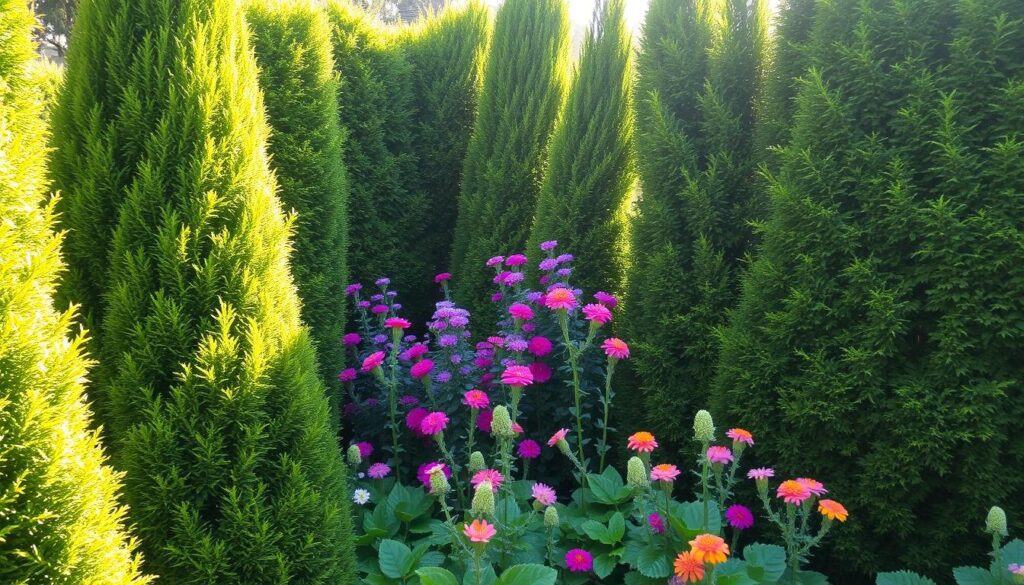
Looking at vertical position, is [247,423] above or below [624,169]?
below

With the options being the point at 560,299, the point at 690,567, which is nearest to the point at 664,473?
the point at 690,567

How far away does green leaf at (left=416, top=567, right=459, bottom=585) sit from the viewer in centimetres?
208

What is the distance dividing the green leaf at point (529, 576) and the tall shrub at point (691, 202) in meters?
1.52

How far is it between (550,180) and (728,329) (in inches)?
75.8

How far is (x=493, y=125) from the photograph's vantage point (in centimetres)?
529

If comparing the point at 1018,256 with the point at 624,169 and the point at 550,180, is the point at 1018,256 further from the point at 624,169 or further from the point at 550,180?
the point at 550,180

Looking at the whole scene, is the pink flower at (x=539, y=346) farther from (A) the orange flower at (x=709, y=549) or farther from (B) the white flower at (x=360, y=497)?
(A) the orange flower at (x=709, y=549)

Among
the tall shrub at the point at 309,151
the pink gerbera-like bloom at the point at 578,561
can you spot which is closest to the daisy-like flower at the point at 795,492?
the pink gerbera-like bloom at the point at 578,561

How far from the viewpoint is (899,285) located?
8.12ft

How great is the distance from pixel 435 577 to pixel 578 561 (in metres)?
0.67

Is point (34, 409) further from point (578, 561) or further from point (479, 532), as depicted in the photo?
point (578, 561)

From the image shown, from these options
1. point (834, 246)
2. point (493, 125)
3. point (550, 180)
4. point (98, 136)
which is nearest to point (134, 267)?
point (98, 136)

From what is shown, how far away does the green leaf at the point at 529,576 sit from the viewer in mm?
2037

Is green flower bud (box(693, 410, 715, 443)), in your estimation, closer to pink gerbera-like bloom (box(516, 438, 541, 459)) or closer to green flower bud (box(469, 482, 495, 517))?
green flower bud (box(469, 482, 495, 517))
